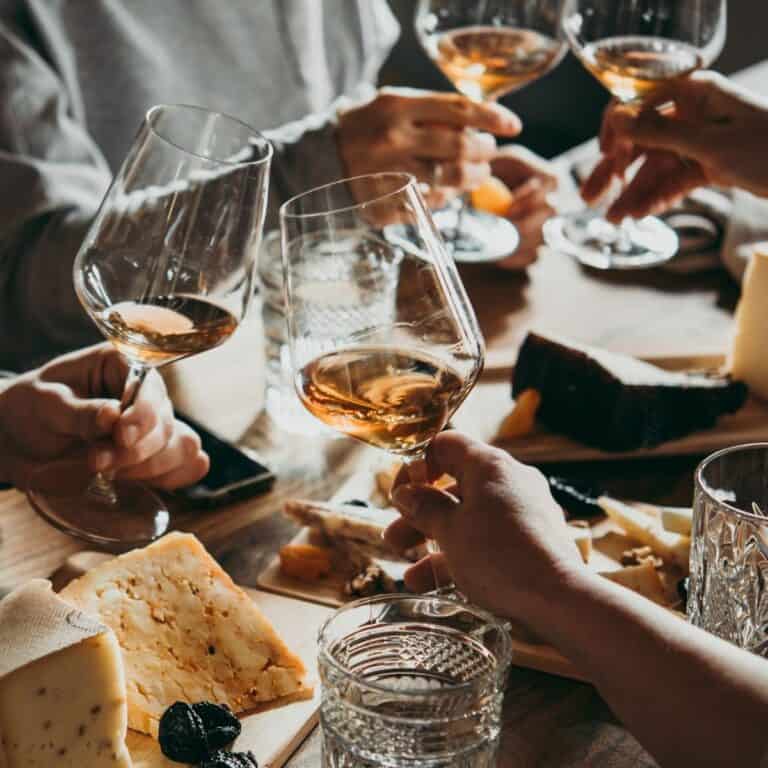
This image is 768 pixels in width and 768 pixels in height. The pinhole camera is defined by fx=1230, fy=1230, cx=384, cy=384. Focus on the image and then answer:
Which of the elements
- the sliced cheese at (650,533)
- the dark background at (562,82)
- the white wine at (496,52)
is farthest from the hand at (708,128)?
the dark background at (562,82)

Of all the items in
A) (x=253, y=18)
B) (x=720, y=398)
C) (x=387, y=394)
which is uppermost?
(x=387, y=394)

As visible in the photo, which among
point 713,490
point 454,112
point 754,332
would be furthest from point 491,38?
point 713,490

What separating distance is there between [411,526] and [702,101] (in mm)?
→ 859

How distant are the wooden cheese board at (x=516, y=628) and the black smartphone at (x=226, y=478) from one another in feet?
0.26

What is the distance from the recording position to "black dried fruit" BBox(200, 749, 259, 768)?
83cm

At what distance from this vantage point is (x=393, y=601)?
83cm

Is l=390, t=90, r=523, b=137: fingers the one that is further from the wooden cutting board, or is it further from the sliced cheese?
the wooden cutting board

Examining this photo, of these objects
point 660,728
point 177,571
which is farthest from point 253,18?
point 660,728

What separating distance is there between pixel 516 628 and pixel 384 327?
0.28 metres

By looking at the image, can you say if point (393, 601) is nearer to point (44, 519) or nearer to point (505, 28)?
point (44, 519)

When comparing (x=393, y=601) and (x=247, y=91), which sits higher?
(x=393, y=601)

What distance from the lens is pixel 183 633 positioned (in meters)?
0.95

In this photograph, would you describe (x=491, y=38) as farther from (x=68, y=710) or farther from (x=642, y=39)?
(x=68, y=710)

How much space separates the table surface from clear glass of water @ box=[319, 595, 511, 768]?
0.35 feet
